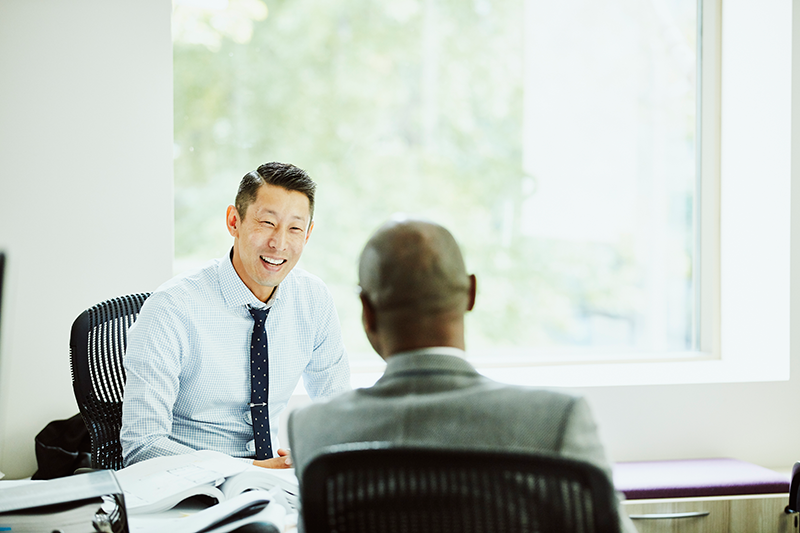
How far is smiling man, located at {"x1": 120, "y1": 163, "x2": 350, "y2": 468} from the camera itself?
1.71 meters

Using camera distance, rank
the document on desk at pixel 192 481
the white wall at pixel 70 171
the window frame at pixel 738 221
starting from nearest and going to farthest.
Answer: the document on desk at pixel 192 481, the white wall at pixel 70 171, the window frame at pixel 738 221

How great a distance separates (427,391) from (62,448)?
1.91m

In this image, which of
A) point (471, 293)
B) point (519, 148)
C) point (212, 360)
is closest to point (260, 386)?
point (212, 360)

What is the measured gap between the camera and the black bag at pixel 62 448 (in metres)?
2.20

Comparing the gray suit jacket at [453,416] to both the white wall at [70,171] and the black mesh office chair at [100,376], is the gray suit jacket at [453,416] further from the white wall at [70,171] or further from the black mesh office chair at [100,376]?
the white wall at [70,171]

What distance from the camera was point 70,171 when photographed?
238 centimetres

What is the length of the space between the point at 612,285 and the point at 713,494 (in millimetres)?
1279

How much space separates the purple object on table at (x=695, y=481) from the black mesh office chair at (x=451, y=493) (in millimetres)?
1705

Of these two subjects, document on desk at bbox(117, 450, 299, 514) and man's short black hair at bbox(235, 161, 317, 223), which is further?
man's short black hair at bbox(235, 161, 317, 223)

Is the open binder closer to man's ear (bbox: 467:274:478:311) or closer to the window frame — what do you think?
man's ear (bbox: 467:274:478:311)

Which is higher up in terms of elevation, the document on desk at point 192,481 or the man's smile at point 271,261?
the man's smile at point 271,261

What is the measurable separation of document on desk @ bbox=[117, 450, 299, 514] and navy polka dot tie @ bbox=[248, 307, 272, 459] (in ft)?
1.31

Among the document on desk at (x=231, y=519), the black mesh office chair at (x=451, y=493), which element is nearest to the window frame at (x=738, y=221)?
the document on desk at (x=231, y=519)

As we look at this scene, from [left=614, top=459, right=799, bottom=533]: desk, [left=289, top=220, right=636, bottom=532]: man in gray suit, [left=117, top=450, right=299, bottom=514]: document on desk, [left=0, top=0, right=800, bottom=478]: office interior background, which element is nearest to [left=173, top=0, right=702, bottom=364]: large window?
[left=0, top=0, right=800, bottom=478]: office interior background
